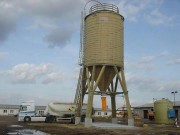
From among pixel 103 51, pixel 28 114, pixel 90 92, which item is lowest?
pixel 28 114

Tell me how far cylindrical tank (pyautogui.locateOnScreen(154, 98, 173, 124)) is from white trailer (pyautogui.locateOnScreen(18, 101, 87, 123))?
12.3 metres

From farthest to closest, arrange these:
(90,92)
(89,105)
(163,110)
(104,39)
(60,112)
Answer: (163,110) → (60,112) → (104,39) → (90,92) → (89,105)

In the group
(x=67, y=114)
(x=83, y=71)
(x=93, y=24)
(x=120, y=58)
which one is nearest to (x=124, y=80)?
(x=120, y=58)

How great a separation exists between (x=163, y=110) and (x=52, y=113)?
1756 cm

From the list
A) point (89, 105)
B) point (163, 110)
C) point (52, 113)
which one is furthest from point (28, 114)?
point (163, 110)

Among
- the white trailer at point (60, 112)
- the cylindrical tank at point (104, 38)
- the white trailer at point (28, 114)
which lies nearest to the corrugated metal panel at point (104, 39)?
the cylindrical tank at point (104, 38)

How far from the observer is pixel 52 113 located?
4388 centimetres

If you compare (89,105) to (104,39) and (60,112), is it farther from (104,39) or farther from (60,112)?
(60,112)

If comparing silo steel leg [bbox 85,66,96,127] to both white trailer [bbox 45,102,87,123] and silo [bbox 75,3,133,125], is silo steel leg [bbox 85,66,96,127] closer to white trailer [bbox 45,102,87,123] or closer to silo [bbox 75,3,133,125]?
silo [bbox 75,3,133,125]

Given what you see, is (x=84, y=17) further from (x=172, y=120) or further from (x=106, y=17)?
(x=172, y=120)

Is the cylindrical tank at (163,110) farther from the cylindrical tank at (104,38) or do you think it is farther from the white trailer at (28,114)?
the white trailer at (28,114)

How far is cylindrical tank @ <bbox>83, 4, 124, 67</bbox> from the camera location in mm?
34469

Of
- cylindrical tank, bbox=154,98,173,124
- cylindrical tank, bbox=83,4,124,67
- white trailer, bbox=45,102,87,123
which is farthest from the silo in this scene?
cylindrical tank, bbox=154,98,173,124

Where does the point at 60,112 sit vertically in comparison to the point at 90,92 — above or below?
below
